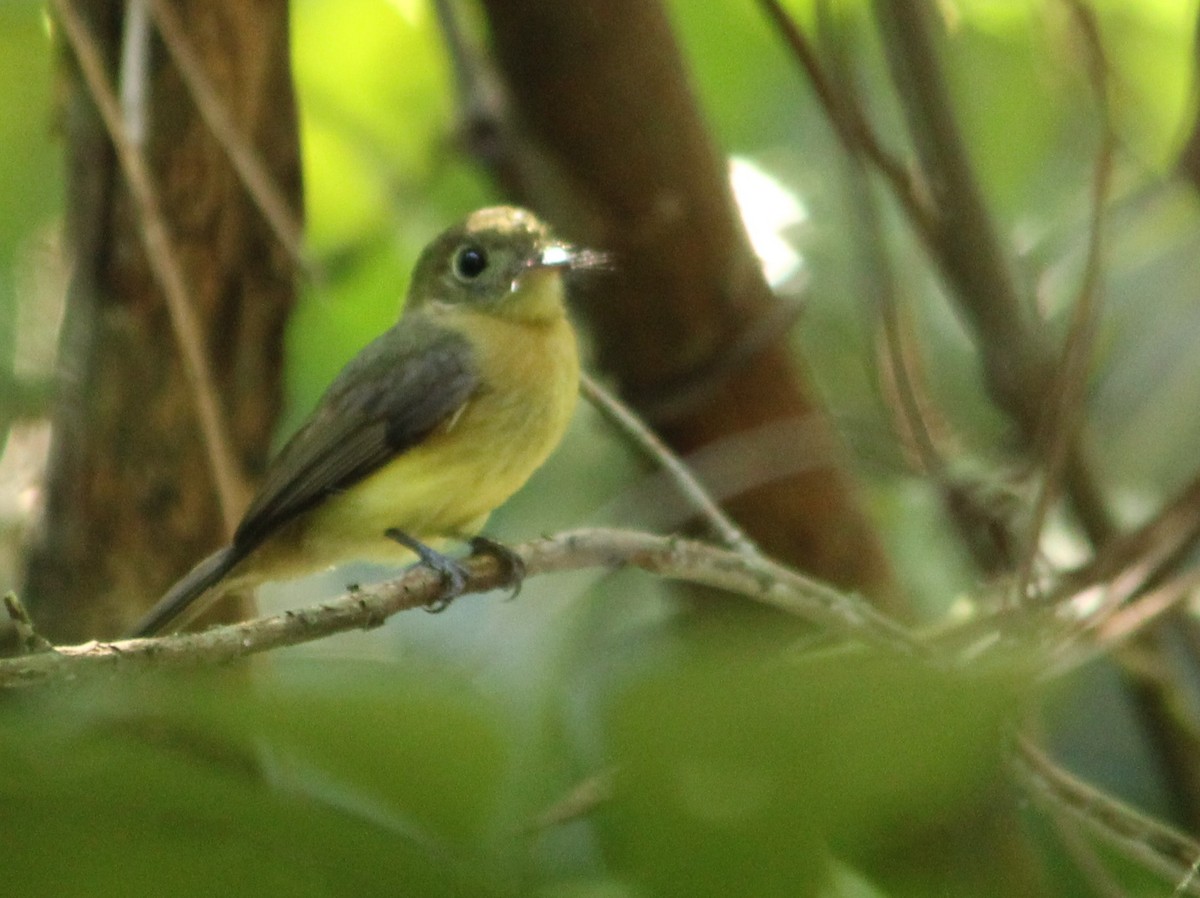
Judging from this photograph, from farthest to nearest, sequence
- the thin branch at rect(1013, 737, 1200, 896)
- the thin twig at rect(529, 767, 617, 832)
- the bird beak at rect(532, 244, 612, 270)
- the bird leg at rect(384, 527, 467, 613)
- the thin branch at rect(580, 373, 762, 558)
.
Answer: the bird beak at rect(532, 244, 612, 270), the thin branch at rect(580, 373, 762, 558), the bird leg at rect(384, 527, 467, 613), the thin branch at rect(1013, 737, 1200, 896), the thin twig at rect(529, 767, 617, 832)

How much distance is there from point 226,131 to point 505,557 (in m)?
0.73

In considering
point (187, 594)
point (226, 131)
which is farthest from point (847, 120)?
point (187, 594)

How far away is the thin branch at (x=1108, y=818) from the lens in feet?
4.09

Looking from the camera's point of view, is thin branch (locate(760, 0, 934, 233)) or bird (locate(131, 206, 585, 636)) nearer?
thin branch (locate(760, 0, 934, 233))

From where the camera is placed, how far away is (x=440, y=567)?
1.94m

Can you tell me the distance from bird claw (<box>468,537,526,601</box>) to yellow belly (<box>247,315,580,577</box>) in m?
0.08

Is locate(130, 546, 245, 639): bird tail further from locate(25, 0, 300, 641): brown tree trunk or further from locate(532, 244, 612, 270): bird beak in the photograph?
locate(532, 244, 612, 270): bird beak

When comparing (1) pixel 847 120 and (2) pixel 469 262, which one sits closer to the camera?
(1) pixel 847 120

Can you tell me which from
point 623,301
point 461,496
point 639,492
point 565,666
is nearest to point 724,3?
point 623,301

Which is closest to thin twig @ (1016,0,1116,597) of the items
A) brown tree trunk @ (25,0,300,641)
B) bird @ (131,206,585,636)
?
bird @ (131,206,585,636)

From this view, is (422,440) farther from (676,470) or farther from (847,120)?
(847,120)

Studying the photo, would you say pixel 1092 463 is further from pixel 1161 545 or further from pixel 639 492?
pixel 639 492

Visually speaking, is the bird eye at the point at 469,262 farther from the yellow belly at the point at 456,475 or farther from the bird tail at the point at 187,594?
the bird tail at the point at 187,594

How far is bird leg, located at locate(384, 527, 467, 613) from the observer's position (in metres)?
1.81
